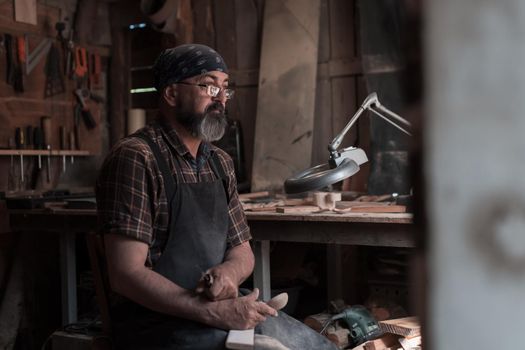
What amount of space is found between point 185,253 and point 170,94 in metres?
0.70

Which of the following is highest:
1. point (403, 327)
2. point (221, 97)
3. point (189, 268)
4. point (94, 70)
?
point (94, 70)

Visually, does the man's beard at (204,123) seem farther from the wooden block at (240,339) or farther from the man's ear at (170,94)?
the wooden block at (240,339)

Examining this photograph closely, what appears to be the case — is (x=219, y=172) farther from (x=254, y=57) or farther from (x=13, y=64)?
(x=13, y=64)

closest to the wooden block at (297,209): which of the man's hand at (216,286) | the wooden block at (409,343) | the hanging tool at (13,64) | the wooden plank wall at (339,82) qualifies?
the wooden block at (409,343)

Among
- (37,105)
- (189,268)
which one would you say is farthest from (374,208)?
(37,105)

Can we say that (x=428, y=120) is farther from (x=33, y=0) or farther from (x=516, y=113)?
(x=33, y=0)

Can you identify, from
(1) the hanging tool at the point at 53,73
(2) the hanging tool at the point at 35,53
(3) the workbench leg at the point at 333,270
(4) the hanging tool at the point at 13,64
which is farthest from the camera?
(1) the hanging tool at the point at 53,73

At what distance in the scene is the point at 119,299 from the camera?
229cm

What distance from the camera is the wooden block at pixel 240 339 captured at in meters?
1.93

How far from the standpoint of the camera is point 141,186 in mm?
2148

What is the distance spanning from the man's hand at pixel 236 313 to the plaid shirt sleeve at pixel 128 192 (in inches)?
13.5

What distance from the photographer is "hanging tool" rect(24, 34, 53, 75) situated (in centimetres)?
496

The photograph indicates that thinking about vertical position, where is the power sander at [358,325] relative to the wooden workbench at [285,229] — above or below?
below

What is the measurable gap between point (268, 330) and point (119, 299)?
58 cm
